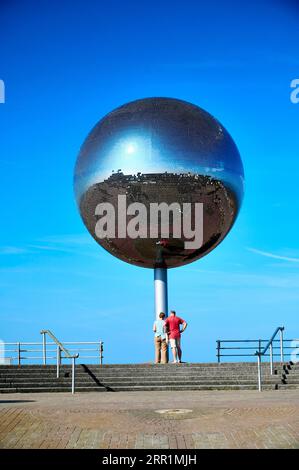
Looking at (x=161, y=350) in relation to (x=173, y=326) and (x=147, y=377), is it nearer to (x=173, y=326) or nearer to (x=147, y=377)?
(x=173, y=326)

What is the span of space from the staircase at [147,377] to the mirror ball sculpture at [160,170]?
5.02 metres

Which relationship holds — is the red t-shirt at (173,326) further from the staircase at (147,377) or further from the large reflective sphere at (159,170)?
the large reflective sphere at (159,170)

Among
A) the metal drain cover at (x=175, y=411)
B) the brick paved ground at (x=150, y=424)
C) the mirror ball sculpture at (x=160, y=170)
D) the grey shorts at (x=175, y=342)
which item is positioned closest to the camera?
the brick paved ground at (x=150, y=424)

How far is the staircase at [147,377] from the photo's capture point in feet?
56.0

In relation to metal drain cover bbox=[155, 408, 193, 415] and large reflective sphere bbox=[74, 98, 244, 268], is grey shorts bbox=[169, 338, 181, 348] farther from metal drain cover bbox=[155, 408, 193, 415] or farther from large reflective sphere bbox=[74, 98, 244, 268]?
metal drain cover bbox=[155, 408, 193, 415]

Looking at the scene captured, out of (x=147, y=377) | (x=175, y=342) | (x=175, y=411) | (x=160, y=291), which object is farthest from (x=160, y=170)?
(x=175, y=411)

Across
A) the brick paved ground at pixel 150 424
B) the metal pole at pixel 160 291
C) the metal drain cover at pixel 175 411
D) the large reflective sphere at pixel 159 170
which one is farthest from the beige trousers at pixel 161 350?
the metal drain cover at pixel 175 411

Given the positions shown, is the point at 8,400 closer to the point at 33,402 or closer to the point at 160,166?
the point at 33,402

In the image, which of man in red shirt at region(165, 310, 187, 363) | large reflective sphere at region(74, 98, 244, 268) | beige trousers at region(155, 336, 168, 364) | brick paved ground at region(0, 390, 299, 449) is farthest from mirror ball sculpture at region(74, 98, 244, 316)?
brick paved ground at region(0, 390, 299, 449)

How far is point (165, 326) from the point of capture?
799 inches

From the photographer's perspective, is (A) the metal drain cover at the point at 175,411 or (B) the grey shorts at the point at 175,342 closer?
(A) the metal drain cover at the point at 175,411
